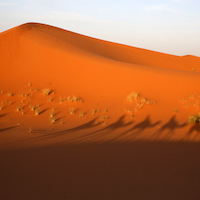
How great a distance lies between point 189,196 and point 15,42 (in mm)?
18895

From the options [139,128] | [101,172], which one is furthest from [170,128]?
[101,172]

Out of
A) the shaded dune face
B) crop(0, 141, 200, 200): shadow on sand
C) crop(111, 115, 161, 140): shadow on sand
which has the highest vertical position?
the shaded dune face

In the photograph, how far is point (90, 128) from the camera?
8.89 meters

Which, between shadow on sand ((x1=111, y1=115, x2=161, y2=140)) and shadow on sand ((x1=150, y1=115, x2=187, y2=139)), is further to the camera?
shadow on sand ((x1=150, y1=115, x2=187, y2=139))

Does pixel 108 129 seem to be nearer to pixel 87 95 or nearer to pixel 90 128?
pixel 90 128

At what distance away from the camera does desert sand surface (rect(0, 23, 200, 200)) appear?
447 centimetres

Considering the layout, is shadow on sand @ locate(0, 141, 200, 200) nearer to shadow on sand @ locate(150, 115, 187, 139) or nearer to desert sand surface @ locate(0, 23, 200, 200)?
desert sand surface @ locate(0, 23, 200, 200)

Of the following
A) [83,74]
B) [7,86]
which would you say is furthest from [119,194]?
[83,74]

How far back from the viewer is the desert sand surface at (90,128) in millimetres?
4473

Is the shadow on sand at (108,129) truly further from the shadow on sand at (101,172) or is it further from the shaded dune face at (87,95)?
the shadow on sand at (101,172)

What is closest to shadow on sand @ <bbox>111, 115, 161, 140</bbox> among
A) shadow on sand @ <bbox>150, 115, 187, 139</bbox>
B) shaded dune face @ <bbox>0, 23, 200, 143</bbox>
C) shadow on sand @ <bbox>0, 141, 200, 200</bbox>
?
shaded dune face @ <bbox>0, 23, 200, 143</bbox>

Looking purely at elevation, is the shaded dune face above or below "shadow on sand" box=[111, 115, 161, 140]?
above

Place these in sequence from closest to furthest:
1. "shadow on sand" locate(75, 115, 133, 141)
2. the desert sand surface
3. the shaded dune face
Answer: the desert sand surface → "shadow on sand" locate(75, 115, 133, 141) → the shaded dune face

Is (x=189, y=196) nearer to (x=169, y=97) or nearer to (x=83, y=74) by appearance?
(x=169, y=97)
